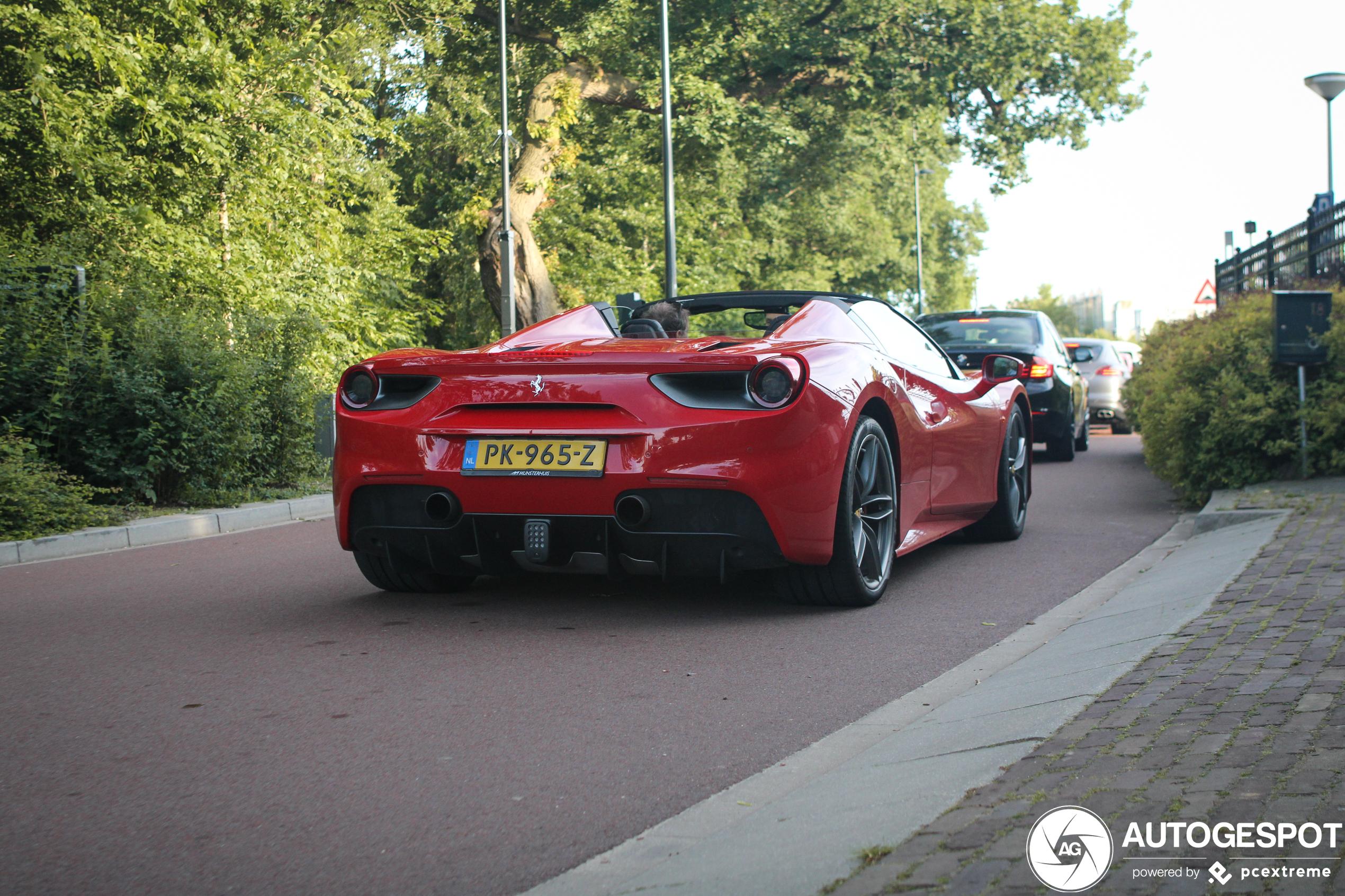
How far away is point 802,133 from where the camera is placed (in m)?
26.4

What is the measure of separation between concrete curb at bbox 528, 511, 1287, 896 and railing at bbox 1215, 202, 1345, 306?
861 centimetres

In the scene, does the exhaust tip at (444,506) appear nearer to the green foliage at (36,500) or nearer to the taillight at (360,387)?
the taillight at (360,387)

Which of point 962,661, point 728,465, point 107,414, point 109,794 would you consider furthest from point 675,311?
point 107,414

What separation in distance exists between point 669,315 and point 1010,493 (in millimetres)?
2476

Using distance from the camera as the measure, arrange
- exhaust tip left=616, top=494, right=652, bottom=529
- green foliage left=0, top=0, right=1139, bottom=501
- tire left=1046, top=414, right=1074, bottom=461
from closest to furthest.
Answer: exhaust tip left=616, top=494, right=652, bottom=529 < green foliage left=0, top=0, right=1139, bottom=501 < tire left=1046, top=414, right=1074, bottom=461

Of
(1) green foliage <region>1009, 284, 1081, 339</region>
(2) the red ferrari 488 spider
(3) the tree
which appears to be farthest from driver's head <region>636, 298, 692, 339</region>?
(1) green foliage <region>1009, 284, 1081, 339</region>

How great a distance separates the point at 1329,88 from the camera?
19.3 meters

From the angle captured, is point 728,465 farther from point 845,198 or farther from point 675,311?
point 845,198

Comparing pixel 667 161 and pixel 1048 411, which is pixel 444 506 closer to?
pixel 1048 411

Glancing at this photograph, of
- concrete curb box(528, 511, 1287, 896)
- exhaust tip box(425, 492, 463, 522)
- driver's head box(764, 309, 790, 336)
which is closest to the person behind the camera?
concrete curb box(528, 511, 1287, 896)

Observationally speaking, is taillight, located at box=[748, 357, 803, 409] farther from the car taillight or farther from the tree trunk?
the tree trunk

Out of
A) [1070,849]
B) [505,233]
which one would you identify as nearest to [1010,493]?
[1070,849]

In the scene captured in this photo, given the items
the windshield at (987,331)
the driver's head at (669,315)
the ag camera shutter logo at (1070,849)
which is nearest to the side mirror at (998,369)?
the driver's head at (669,315)

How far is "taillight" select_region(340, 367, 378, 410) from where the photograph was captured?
5.44m
